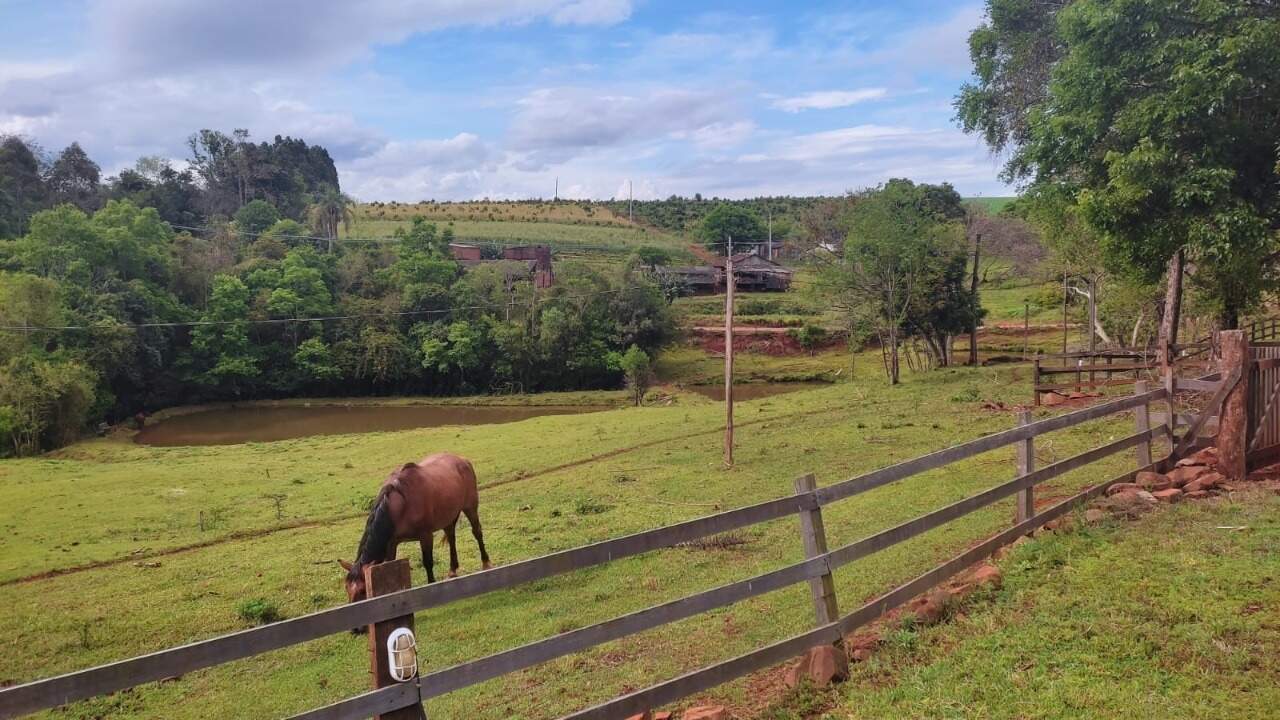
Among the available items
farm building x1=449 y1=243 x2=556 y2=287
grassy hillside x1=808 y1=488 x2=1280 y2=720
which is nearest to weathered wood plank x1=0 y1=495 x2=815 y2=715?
grassy hillside x1=808 y1=488 x2=1280 y2=720

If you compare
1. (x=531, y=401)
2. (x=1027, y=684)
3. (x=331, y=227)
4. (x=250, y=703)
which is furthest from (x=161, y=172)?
(x=1027, y=684)

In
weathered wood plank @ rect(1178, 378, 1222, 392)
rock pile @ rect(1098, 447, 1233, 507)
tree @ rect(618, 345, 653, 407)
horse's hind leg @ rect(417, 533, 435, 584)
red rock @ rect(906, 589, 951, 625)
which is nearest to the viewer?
red rock @ rect(906, 589, 951, 625)

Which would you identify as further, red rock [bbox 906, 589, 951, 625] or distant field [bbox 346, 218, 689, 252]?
distant field [bbox 346, 218, 689, 252]

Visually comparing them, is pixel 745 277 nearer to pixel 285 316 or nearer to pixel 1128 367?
pixel 285 316

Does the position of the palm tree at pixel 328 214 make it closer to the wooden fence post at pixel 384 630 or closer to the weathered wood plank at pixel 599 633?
the weathered wood plank at pixel 599 633

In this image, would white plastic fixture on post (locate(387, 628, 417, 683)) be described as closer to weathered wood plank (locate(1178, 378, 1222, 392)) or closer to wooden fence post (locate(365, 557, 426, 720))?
wooden fence post (locate(365, 557, 426, 720))

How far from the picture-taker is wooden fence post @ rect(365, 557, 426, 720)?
355 centimetres

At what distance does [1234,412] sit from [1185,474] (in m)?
0.90

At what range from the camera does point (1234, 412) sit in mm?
9078

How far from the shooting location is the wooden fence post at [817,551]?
5.20m

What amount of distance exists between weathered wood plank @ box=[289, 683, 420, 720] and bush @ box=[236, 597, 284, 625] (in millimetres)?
7428

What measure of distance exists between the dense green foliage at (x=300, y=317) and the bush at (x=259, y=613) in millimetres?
35701

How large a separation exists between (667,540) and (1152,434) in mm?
7773

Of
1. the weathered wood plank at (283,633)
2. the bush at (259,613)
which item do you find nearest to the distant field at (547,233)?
the bush at (259,613)
